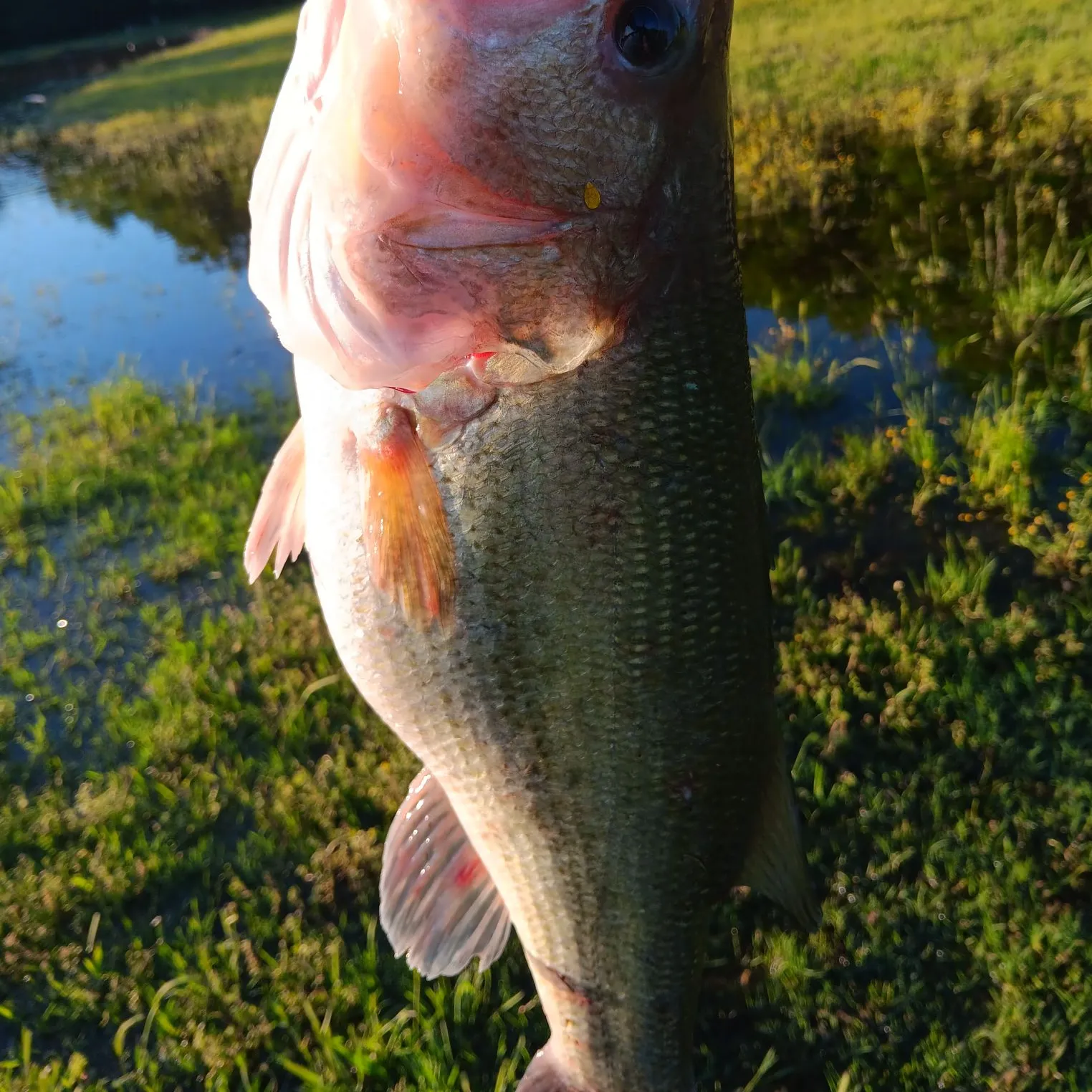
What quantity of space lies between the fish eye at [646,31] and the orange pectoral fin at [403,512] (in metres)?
0.56

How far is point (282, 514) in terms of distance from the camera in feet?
4.93

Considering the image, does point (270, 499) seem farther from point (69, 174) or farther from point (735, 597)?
point (69, 174)

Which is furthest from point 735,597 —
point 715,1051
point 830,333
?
point 830,333

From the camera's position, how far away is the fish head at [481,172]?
1.03m

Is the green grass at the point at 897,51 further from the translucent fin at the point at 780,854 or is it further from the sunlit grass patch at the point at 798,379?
the translucent fin at the point at 780,854

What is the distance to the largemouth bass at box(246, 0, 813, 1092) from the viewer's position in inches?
41.8

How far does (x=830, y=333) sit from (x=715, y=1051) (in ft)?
13.9

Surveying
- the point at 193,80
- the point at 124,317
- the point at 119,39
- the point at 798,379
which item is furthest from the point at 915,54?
the point at 119,39

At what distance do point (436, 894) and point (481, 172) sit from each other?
1.26 metres

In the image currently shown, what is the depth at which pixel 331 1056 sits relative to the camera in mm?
2092

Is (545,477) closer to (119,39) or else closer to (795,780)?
(795,780)

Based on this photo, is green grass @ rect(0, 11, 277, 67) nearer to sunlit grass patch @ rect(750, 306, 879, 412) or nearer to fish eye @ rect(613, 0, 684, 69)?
sunlit grass patch @ rect(750, 306, 879, 412)

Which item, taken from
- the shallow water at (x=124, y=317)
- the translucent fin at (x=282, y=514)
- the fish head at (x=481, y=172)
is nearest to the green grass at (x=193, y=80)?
the shallow water at (x=124, y=317)

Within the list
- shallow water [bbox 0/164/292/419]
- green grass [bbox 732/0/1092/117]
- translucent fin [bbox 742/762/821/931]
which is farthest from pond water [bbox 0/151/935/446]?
green grass [bbox 732/0/1092/117]
